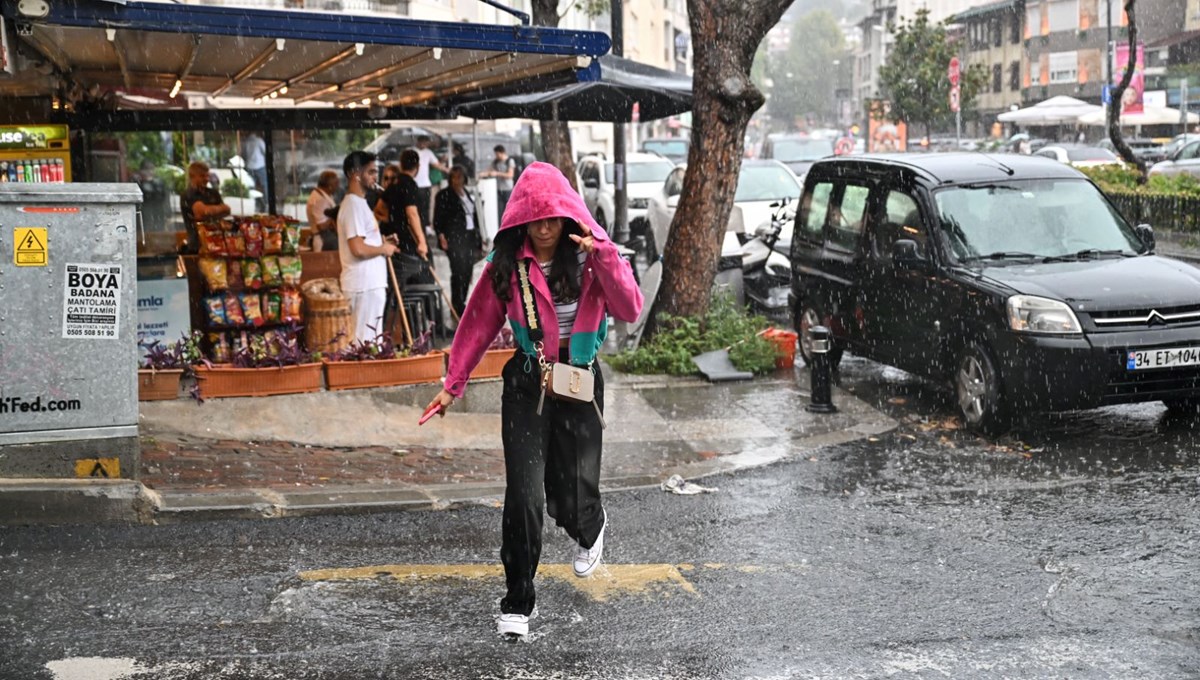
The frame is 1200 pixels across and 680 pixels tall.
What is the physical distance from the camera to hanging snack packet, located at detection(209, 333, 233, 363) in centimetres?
982

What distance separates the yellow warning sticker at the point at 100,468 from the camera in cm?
688

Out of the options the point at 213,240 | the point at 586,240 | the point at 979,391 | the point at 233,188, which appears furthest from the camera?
the point at 233,188

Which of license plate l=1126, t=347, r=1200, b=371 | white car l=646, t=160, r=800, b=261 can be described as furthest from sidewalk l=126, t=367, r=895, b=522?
white car l=646, t=160, r=800, b=261

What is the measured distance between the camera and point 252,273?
403 inches

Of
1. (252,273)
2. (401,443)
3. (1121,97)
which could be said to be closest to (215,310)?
(252,273)

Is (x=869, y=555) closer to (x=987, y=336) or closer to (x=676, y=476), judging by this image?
(x=676, y=476)

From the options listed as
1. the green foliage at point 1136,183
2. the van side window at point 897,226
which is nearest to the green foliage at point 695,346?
the van side window at point 897,226

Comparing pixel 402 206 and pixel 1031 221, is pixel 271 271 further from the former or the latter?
pixel 1031 221

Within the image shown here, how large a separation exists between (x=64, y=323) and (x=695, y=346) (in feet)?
20.5

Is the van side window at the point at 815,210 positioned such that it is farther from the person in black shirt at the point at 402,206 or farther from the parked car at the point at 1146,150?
the parked car at the point at 1146,150

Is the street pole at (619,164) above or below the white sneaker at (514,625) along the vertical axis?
above

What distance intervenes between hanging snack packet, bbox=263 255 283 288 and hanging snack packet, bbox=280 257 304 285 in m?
0.04

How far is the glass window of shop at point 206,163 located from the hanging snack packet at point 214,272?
0.63 meters

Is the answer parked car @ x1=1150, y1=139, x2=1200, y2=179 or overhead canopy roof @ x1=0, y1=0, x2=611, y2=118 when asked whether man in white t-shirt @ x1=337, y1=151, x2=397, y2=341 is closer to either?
overhead canopy roof @ x1=0, y1=0, x2=611, y2=118
